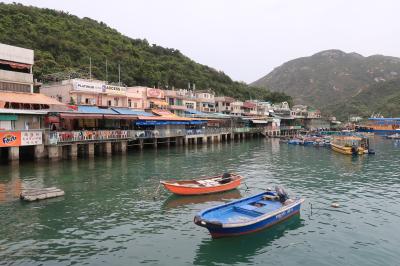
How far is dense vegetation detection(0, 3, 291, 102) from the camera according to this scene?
85812mm

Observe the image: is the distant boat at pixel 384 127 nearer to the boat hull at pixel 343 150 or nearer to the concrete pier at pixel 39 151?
the boat hull at pixel 343 150

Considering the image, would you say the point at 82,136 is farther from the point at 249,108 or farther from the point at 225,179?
the point at 249,108

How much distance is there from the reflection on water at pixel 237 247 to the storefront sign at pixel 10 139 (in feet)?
99.4

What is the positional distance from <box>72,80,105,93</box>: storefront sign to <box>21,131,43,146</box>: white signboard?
1261cm

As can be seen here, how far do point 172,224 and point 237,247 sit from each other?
15.3ft

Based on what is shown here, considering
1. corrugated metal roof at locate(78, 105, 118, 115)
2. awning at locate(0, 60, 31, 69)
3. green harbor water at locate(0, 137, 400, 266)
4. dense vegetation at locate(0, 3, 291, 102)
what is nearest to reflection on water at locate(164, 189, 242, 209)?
green harbor water at locate(0, 137, 400, 266)

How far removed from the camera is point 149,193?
2684 centimetres

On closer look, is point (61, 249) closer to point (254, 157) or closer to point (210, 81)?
point (254, 157)

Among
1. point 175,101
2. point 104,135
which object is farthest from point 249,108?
point 104,135

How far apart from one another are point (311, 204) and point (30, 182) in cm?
2381

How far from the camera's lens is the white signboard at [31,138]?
1537 inches

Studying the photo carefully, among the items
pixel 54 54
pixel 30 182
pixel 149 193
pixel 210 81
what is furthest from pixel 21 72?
pixel 210 81

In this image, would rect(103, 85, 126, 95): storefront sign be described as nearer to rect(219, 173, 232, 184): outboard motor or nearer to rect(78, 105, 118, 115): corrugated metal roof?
rect(78, 105, 118, 115): corrugated metal roof

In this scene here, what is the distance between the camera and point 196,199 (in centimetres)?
2552
